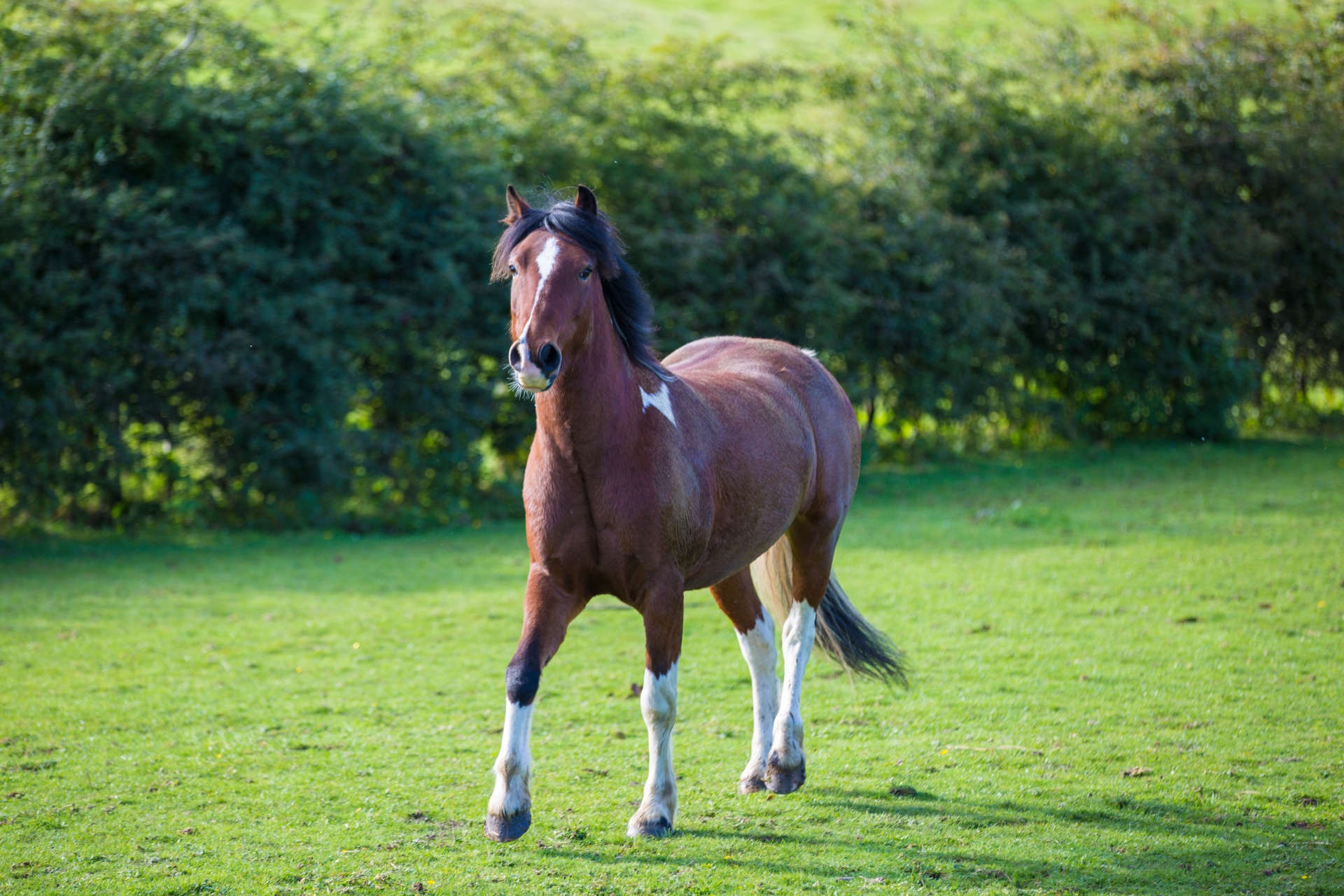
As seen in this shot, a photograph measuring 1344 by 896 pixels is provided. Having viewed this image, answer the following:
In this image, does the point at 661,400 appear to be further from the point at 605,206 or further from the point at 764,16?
the point at 764,16

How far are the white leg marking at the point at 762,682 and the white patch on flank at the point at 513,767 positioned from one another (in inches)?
42.1

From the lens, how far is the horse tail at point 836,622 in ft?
17.0

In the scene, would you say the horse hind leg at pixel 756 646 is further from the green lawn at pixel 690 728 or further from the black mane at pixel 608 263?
the black mane at pixel 608 263

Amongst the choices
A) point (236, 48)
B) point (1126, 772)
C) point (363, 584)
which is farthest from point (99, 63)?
point (1126, 772)

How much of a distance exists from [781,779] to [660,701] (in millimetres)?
734

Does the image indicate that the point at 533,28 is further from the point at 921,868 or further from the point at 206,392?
the point at 921,868

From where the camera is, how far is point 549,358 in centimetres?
349

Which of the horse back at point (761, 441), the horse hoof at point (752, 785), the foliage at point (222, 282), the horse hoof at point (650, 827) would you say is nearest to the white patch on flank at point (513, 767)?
the horse hoof at point (650, 827)

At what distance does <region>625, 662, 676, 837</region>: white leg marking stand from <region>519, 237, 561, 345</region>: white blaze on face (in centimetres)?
131

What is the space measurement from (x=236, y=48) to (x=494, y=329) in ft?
10.7

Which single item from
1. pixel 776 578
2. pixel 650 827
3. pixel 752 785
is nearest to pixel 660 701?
pixel 650 827

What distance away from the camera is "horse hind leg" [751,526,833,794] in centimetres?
441

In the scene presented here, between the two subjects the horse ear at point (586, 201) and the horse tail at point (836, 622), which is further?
the horse tail at point (836, 622)

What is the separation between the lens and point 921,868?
12.2ft
